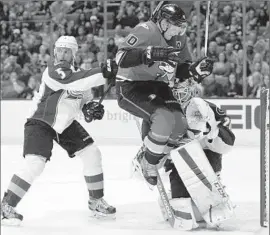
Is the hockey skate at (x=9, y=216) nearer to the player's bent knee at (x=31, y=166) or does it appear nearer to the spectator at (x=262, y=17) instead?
the player's bent knee at (x=31, y=166)

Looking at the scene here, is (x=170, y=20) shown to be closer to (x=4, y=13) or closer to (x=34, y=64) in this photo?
(x=34, y=64)

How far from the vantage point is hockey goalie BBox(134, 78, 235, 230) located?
282 centimetres

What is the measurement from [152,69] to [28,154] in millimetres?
692

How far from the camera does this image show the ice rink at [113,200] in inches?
111

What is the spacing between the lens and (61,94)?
10.1ft

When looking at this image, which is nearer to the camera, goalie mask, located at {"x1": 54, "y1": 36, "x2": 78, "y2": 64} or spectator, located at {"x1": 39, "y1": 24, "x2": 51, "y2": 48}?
goalie mask, located at {"x1": 54, "y1": 36, "x2": 78, "y2": 64}

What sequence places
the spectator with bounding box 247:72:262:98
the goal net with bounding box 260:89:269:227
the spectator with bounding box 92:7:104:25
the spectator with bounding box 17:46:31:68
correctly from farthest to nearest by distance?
the spectator with bounding box 17:46:31:68 < the spectator with bounding box 92:7:104:25 < the spectator with bounding box 247:72:262:98 < the goal net with bounding box 260:89:269:227

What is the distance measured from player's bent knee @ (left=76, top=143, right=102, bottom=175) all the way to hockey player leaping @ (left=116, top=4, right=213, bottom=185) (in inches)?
11.5

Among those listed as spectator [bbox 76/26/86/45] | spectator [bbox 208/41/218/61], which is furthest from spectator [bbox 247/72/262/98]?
spectator [bbox 76/26/86/45]

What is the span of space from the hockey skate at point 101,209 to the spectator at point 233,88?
142 inches

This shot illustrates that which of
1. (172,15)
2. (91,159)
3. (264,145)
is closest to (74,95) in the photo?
(91,159)

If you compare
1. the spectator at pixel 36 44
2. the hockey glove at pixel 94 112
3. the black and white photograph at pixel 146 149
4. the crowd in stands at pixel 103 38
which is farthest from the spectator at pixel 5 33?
the hockey glove at pixel 94 112

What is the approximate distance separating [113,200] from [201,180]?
905 millimetres

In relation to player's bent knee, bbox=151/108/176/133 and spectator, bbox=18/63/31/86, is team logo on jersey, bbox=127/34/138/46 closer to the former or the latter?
player's bent knee, bbox=151/108/176/133
